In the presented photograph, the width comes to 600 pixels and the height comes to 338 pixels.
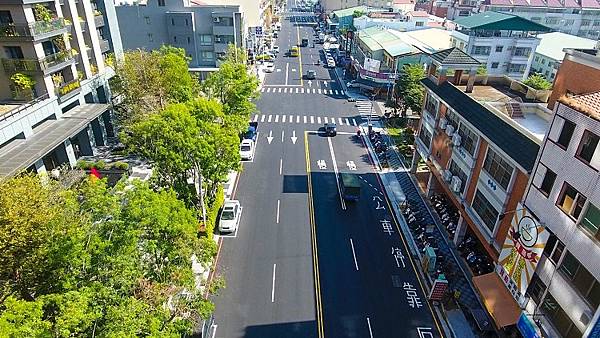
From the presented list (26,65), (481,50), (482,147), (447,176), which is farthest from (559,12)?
(26,65)

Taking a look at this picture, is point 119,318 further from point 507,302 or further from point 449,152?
point 449,152

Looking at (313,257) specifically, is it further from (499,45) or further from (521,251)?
(499,45)

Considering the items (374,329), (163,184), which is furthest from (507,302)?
(163,184)

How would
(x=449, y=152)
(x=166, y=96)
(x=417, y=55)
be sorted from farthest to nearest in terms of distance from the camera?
(x=417, y=55) → (x=166, y=96) → (x=449, y=152)

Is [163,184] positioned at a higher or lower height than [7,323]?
lower

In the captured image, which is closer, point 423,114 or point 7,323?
point 7,323

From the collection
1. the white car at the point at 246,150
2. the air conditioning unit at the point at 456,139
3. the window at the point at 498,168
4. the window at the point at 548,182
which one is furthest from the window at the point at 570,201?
the white car at the point at 246,150
